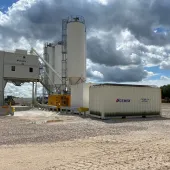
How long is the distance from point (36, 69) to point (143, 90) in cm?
1874

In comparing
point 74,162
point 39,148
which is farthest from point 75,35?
point 74,162

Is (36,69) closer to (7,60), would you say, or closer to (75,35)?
(7,60)

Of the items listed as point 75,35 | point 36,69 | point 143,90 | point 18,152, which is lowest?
point 18,152

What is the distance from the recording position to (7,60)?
3631 centimetres

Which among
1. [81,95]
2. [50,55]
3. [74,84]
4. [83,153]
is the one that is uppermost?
[50,55]

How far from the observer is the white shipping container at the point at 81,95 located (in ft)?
90.5

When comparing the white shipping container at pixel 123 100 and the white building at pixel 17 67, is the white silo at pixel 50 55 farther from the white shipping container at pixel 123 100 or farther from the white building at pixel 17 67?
the white shipping container at pixel 123 100

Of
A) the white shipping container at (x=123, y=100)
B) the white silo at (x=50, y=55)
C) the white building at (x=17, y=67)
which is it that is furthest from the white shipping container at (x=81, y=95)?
the white silo at (x=50, y=55)

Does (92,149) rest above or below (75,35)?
below

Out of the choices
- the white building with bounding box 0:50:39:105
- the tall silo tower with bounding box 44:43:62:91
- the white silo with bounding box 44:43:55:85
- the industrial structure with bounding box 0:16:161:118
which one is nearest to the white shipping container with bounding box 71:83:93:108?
the industrial structure with bounding box 0:16:161:118

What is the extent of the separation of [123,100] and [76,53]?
11.8 metres

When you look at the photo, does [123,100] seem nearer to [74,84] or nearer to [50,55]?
[74,84]

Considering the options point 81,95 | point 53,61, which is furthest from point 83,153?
point 53,61

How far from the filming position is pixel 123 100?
2322 centimetres
